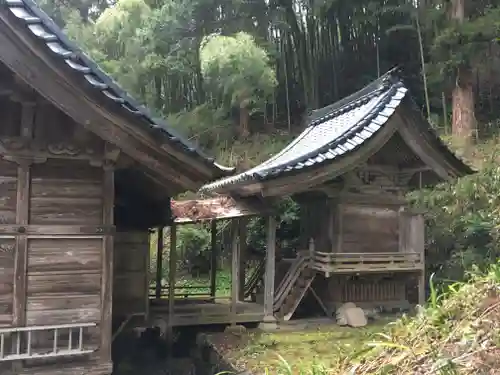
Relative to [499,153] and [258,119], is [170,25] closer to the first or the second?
[258,119]

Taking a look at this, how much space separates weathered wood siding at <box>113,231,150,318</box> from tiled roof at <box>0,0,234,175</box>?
2643mm

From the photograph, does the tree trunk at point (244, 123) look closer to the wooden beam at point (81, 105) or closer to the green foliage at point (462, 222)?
the green foliage at point (462, 222)

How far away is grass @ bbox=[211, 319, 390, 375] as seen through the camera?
21.7 feet

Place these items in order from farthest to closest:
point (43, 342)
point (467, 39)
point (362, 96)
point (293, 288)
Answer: point (467, 39) → point (362, 96) → point (293, 288) → point (43, 342)

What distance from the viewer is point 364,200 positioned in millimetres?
9281

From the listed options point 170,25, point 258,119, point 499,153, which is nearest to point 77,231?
point 499,153

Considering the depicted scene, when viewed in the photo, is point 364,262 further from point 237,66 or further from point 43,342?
point 237,66

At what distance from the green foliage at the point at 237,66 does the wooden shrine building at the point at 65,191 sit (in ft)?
34.8

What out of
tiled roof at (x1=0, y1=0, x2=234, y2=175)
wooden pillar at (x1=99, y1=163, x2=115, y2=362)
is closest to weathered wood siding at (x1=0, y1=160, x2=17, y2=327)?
wooden pillar at (x1=99, y1=163, x2=115, y2=362)

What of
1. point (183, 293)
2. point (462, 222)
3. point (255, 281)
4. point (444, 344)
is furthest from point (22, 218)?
point (462, 222)

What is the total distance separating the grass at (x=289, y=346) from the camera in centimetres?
661

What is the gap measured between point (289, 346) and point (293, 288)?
1.80 meters

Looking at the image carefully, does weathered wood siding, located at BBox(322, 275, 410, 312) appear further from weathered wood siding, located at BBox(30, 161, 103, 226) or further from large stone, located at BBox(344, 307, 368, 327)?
weathered wood siding, located at BBox(30, 161, 103, 226)

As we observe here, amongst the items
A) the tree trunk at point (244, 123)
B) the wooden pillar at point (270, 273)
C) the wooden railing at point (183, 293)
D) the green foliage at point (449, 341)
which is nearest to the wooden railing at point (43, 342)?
the green foliage at point (449, 341)
